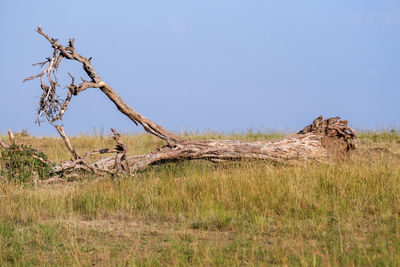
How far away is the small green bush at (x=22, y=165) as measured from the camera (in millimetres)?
9305

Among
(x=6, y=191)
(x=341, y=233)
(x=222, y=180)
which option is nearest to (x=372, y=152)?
(x=222, y=180)

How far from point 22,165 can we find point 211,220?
514 cm

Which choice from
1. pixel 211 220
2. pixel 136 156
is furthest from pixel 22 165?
pixel 211 220

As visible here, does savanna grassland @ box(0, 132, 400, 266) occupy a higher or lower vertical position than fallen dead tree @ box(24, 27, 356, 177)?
lower

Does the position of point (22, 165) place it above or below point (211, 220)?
above

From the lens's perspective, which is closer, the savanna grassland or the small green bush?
the savanna grassland

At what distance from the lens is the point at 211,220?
622 centimetres

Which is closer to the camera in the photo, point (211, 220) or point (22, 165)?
point (211, 220)

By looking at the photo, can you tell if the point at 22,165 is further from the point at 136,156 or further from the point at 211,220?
the point at 211,220

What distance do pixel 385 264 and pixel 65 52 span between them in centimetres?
797

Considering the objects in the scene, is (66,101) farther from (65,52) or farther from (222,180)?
(222,180)

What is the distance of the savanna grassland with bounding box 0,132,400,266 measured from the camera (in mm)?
4855

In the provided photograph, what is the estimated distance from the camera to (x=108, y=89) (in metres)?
9.94

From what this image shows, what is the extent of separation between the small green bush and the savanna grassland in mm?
354
